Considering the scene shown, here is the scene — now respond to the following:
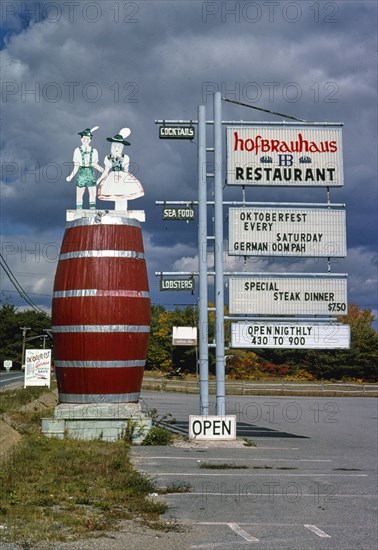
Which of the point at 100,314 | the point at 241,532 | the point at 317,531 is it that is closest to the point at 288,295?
the point at 100,314

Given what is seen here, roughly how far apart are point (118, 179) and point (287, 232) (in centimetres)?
378

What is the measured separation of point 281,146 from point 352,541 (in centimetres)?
986

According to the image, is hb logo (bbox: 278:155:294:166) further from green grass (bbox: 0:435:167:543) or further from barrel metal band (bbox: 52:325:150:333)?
green grass (bbox: 0:435:167:543)

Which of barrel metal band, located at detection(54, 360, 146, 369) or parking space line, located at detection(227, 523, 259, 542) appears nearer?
parking space line, located at detection(227, 523, 259, 542)

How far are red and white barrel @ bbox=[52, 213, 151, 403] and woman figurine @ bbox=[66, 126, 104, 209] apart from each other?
36.3 inches

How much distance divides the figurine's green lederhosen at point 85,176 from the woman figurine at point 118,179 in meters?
0.17

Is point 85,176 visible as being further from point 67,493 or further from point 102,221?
point 67,493

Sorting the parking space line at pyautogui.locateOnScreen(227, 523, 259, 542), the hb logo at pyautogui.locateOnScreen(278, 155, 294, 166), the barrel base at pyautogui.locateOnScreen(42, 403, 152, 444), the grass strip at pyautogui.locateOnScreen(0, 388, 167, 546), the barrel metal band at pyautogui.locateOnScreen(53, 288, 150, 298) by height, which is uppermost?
the hb logo at pyautogui.locateOnScreen(278, 155, 294, 166)

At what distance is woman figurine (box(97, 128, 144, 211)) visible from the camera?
1292cm

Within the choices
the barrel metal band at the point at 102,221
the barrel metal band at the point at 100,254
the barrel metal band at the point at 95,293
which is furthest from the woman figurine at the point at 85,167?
the barrel metal band at the point at 95,293

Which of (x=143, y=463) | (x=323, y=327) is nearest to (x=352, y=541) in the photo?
(x=143, y=463)

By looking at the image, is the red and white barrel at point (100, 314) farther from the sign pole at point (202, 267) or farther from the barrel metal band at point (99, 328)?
the sign pole at point (202, 267)

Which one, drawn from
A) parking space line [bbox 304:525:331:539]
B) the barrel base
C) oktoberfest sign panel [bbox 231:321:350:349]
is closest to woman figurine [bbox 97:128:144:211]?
oktoberfest sign panel [bbox 231:321:350:349]

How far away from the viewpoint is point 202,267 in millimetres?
13688
